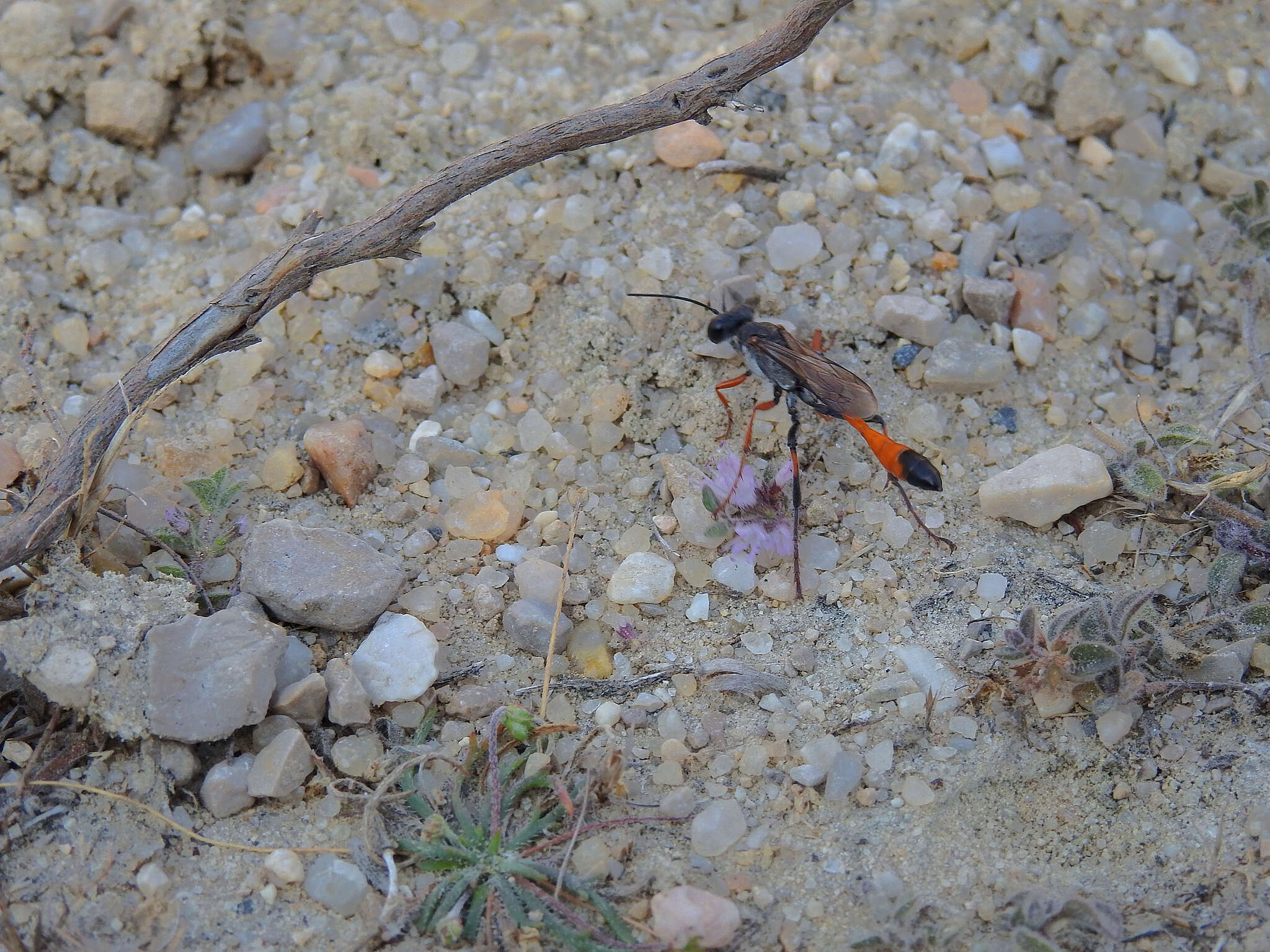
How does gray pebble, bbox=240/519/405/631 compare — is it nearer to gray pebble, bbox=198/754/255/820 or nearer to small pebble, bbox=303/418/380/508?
small pebble, bbox=303/418/380/508

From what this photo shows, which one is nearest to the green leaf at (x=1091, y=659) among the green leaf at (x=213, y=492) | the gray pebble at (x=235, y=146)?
the green leaf at (x=213, y=492)

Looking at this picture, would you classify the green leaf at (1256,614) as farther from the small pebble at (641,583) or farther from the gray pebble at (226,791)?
the gray pebble at (226,791)

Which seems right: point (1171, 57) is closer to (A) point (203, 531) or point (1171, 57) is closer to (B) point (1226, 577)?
(B) point (1226, 577)

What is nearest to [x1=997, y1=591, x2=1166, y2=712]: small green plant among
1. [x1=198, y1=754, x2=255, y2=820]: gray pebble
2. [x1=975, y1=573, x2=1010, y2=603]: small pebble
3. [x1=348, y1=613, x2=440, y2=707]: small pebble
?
[x1=975, y1=573, x2=1010, y2=603]: small pebble

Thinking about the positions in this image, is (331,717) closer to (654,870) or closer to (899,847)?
(654,870)

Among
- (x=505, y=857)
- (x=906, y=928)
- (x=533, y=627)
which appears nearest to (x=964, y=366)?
(x=533, y=627)
